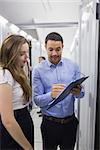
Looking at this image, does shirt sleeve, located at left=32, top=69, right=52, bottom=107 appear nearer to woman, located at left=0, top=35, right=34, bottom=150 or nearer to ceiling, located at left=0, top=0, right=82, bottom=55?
woman, located at left=0, top=35, right=34, bottom=150

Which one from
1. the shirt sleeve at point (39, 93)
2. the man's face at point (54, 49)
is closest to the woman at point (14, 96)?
the shirt sleeve at point (39, 93)

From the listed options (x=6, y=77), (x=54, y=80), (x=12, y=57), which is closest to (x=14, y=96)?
(x=6, y=77)

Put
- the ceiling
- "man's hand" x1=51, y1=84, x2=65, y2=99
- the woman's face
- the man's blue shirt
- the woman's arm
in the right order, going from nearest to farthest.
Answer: the woman's arm < the woman's face < "man's hand" x1=51, y1=84, x2=65, y2=99 < the man's blue shirt < the ceiling

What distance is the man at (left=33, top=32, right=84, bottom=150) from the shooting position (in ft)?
6.62

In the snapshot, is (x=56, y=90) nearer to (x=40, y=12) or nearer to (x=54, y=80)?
(x=54, y=80)

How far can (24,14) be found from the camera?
4.58m

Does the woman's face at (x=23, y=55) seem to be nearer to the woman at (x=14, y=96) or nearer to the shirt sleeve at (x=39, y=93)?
the woman at (x=14, y=96)

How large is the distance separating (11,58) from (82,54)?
1354mm

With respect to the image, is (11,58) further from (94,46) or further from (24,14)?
(24,14)

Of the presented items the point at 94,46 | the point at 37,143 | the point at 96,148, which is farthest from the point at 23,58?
the point at 37,143

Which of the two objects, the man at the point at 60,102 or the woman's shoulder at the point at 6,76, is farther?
the man at the point at 60,102

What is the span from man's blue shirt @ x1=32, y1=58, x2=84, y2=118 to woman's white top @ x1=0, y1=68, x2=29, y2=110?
0.31 m

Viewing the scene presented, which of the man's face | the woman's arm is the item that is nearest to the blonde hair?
the woman's arm

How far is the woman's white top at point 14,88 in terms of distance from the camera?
1550 millimetres
